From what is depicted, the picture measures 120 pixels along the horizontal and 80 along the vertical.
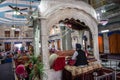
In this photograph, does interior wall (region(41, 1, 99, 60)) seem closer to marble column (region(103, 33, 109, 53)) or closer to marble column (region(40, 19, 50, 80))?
marble column (region(40, 19, 50, 80))

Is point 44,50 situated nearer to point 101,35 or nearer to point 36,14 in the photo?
point 36,14

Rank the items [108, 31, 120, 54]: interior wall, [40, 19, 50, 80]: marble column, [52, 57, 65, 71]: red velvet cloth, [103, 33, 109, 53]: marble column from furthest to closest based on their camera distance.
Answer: [103, 33, 109, 53]: marble column
[108, 31, 120, 54]: interior wall
[52, 57, 65, 71]: red velvet cloth
[40, 19, 50, 80]: marble column

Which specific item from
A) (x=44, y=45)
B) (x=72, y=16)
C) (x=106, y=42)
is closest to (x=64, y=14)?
(x=72, y=16)

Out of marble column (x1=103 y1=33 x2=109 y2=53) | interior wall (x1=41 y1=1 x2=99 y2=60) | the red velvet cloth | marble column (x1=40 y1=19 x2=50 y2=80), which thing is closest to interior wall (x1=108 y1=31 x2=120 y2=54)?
marble column (x1=103 y1=33 x2=109 y2=53)

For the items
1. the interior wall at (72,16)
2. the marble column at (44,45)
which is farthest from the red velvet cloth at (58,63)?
the interior wall at (72,16)

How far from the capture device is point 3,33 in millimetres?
43031

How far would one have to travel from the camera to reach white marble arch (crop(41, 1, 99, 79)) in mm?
7148

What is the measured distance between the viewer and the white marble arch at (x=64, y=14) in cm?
715

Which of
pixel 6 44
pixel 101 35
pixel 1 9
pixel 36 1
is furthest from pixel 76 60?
pixel 6 44

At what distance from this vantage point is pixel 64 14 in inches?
295

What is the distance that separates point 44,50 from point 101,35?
17.1 metres

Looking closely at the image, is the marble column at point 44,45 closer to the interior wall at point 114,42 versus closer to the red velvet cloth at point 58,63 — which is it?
the red velvet cloth at point 58,63

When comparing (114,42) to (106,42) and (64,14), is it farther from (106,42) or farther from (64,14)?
(64,14)

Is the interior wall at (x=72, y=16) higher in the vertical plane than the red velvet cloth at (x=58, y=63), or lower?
higher
